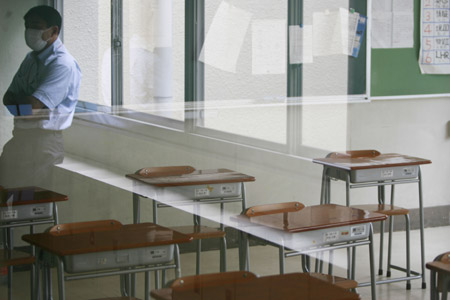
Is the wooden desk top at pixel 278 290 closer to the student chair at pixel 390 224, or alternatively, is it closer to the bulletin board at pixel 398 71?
the student chair at pixel 390 224

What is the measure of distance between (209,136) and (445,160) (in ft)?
4.51

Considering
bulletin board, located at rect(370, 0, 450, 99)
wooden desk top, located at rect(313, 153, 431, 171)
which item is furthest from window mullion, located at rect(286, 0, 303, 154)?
bulletin board, located at rect(370, 0, 450, 99)

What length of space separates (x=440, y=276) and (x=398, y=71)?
1.38 m

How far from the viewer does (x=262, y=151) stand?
3.51 m

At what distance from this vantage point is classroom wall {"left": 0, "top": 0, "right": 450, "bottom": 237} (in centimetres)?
337

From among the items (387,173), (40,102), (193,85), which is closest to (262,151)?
(193,85)

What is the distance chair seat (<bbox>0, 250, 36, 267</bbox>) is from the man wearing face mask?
0.31 meters

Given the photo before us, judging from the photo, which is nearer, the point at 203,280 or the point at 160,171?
the point at 203,280

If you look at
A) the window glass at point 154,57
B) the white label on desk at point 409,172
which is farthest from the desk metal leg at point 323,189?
the window glass at point 154,57

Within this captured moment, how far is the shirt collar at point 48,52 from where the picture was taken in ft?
10.7

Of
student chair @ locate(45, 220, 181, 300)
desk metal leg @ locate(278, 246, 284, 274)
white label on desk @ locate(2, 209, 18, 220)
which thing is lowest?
desk metal leg @ locate(278, 246, 284, 274)

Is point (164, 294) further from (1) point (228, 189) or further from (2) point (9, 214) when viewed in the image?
(2) point (9, 214)

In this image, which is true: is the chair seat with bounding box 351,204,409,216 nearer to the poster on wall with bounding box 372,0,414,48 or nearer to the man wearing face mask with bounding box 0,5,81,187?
the poster on wall with bounding box 372,0,414,48

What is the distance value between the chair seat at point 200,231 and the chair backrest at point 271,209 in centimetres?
16
